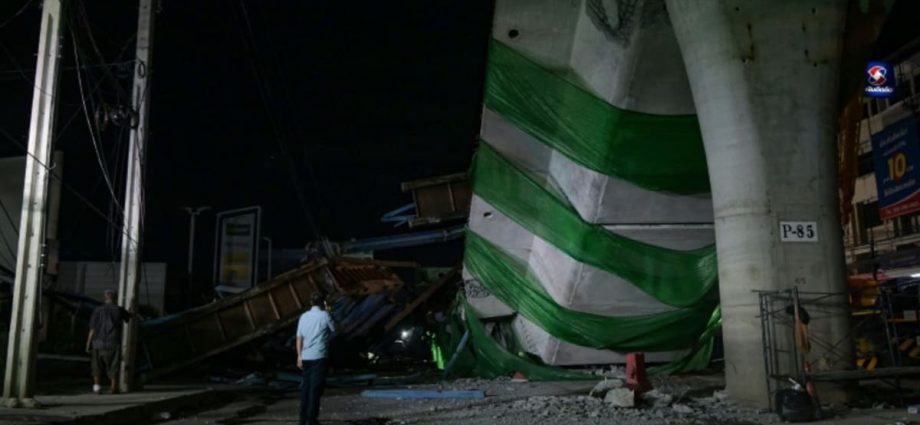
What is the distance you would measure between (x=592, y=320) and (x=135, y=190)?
809 centimetres

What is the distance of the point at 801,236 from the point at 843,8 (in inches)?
110

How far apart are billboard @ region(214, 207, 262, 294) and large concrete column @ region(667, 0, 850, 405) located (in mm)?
25385

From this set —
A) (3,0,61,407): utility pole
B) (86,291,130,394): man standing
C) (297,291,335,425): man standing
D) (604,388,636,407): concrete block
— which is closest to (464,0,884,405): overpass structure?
(604,388,636,407): concrete block

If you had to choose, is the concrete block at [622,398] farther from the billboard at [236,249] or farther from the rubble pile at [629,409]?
the billboard at [236,249]

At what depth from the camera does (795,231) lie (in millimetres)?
8258

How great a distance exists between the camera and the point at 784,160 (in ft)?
27.2

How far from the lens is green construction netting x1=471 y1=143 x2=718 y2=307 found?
36.7 feet

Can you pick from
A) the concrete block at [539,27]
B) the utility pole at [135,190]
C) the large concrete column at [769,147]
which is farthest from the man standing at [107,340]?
the large concrete column at [769,147]

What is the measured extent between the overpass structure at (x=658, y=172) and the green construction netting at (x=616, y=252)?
3 centimetres

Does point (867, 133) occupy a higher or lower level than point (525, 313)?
higher

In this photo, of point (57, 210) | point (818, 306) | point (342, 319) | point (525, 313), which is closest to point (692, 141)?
point (818, 306)

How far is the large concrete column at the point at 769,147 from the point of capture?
8234 millimetres

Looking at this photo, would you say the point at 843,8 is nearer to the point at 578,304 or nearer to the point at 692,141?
the point at 692,141

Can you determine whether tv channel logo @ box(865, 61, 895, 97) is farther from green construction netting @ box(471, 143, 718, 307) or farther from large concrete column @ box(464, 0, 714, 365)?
green construction netting @ box(471, 143, 718, 307)
